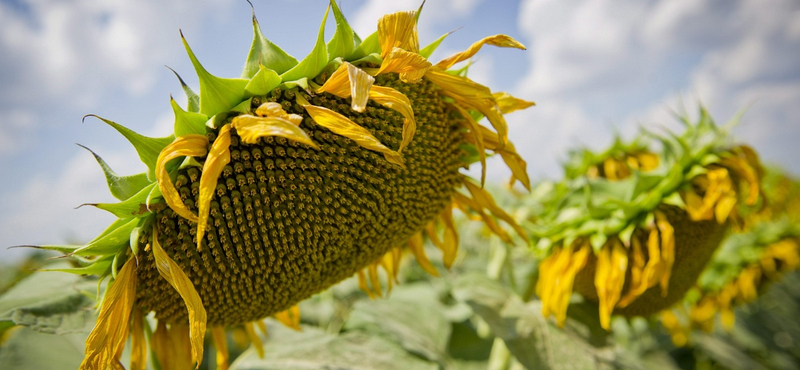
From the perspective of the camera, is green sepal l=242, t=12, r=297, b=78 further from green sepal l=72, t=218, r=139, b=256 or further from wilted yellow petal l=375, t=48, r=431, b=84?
green sepal l=72, t=218, r=139, b=256

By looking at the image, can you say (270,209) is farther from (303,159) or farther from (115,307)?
(115,307)

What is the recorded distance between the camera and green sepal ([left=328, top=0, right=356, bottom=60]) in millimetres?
1234

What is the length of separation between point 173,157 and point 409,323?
1550 mm

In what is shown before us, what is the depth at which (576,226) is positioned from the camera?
2254mm

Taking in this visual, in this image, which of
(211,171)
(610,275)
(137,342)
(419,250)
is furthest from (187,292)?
(610,275)

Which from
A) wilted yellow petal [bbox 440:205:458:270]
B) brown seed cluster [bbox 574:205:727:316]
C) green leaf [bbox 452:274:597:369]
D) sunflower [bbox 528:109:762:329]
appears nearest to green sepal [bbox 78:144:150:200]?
wilted yellow petal [bbox 440:205:458:270]

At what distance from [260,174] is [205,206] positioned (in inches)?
7.1

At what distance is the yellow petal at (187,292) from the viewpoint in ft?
3.85

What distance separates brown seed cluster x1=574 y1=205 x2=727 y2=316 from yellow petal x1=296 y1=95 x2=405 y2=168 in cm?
146

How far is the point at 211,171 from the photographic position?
1.12 m

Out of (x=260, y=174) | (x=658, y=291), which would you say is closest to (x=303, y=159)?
(x=260, y=174)

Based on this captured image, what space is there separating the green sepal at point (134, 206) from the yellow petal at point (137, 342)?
398 millimetres

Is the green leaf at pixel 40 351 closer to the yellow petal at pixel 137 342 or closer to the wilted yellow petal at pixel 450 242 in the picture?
the yellow petal at pixel 137 342

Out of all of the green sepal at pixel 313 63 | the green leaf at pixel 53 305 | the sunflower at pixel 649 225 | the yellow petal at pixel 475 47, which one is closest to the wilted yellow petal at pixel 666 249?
the sunflower at pixel 649 225
